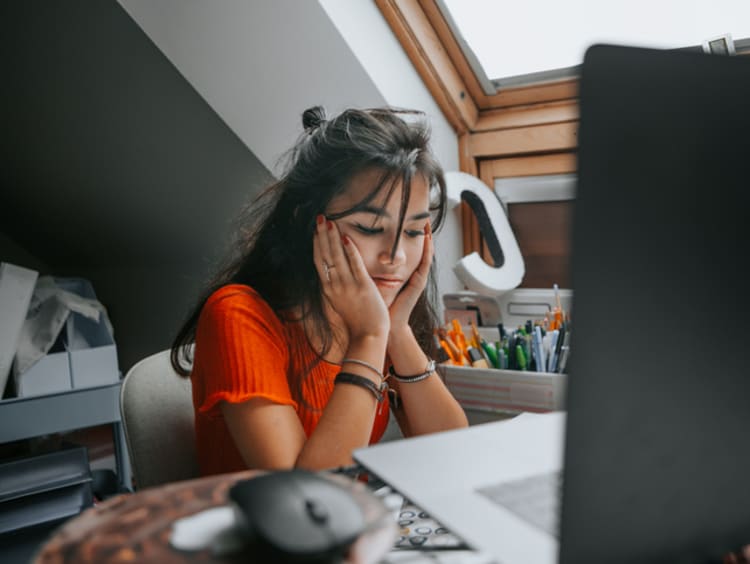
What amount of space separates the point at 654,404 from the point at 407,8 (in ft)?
4.06

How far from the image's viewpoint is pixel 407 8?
4.49ft

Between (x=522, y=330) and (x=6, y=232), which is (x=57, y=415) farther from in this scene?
(x=522, y=330)

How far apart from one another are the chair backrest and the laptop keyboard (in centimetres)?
55

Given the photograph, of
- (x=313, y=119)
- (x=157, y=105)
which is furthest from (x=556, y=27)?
(x=157, y=105)

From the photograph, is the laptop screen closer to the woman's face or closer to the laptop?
the laptop

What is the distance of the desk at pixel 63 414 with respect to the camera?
5.47 ft

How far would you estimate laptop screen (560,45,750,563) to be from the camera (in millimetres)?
285

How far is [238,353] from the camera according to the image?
845mm

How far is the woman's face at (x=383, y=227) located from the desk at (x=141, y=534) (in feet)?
2.09

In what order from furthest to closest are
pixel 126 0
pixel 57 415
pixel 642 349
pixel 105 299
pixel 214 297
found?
pixel 105 299 < pixel 57 415 < pixel 126 0 < pixel 214 297 < pixel 642 349

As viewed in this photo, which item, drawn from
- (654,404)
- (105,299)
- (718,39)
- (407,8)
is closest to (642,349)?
(654,404)

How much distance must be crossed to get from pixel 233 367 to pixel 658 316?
0.62 metres

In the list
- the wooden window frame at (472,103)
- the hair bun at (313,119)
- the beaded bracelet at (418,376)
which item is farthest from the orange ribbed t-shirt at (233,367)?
the wooden window frame at (472,103)

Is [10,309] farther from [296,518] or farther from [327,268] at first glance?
[296,518]
